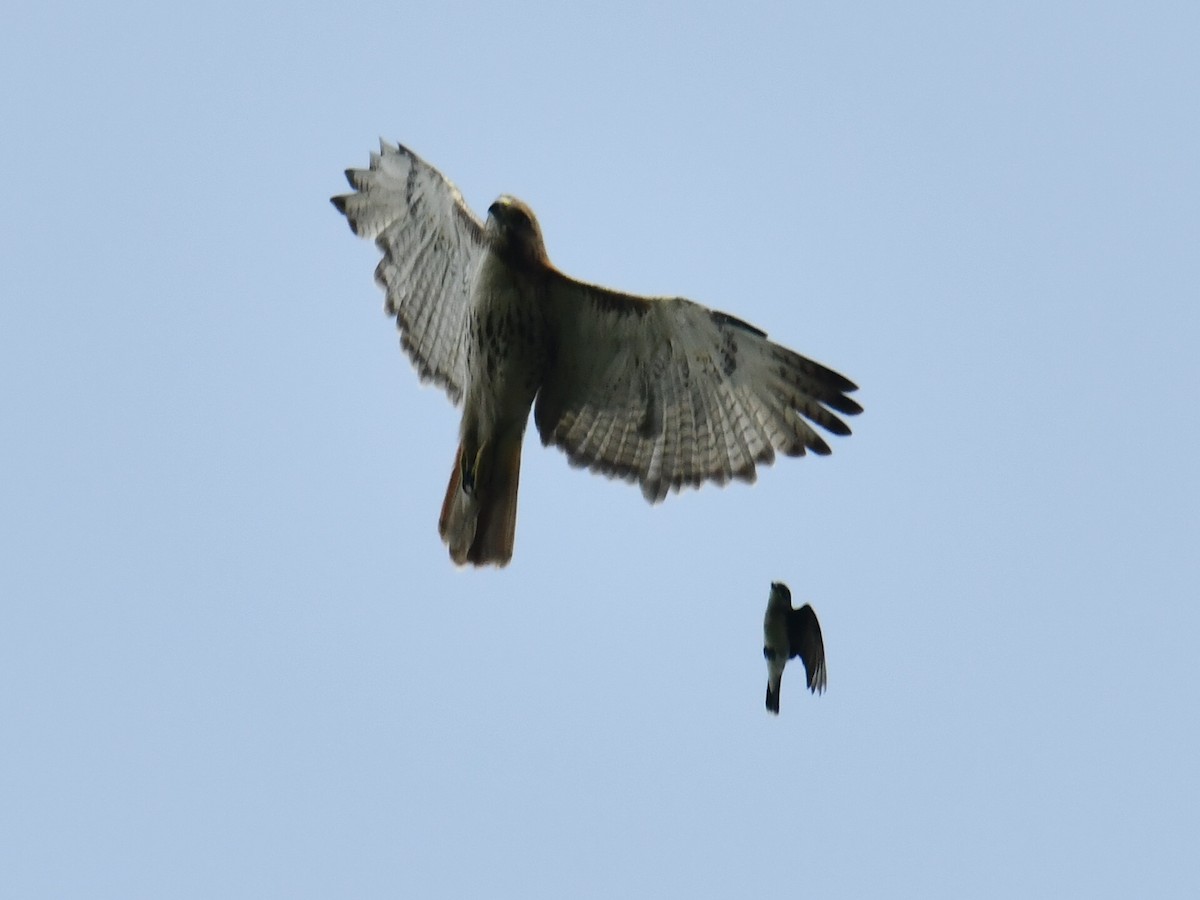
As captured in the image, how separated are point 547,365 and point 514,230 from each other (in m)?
0.82

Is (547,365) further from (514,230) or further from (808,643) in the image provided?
(808,643)

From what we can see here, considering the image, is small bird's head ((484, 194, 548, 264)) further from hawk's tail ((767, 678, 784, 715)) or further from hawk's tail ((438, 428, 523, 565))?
hawk's tail ((767, 678, 784, 715))

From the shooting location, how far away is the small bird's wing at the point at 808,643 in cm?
680

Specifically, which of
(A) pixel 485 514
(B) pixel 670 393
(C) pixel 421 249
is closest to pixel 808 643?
(B) pixel 670 393

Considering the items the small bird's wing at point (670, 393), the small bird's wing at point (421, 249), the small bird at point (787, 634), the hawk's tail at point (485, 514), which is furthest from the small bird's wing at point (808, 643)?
the small bird's wing at point (421, 249)

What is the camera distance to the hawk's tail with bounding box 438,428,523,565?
8.28 metres

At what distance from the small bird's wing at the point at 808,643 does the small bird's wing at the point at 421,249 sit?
104 inches

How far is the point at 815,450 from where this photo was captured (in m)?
8.03

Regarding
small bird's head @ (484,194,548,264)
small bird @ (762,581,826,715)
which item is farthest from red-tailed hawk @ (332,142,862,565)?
small bird @ (762,581,826,715)

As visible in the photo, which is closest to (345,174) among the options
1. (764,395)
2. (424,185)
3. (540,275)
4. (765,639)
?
(424,185)

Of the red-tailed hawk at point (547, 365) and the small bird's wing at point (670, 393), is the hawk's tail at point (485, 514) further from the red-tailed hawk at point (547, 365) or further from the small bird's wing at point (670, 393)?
the small bird's wing at point (670, 393)

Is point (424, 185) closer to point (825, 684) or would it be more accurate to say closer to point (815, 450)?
point (815, 450)

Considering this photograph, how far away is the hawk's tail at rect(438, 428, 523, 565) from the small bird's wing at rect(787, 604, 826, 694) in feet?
6.74

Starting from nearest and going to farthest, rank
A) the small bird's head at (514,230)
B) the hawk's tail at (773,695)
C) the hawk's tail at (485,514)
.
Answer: the hawk's tail at (773,695) < the small bird's head at (514,230) < the hawk's tail at (485,514)
